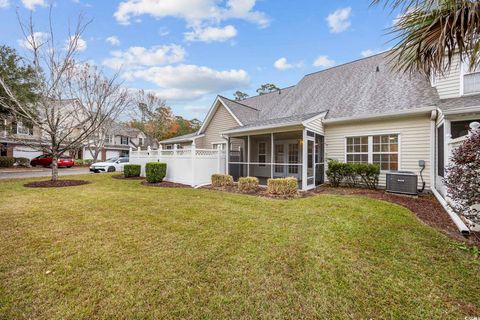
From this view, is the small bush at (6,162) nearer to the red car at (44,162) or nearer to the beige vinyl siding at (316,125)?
the red car at (44,162)

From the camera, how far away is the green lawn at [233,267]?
2281mm

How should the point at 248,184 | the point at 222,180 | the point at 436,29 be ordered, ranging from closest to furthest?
1. the point at 436,29
2. the point at 248,184
3. the point at 222,180

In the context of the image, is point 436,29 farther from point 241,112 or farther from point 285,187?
point 241,112

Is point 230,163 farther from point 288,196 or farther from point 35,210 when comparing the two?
point 35,210

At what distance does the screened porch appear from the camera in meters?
9.87

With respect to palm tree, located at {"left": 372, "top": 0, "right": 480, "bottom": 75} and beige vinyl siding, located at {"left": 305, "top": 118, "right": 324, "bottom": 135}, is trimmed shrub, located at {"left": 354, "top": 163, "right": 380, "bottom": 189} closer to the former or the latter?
beige vinyl siding, located at {"left": 305, "top": 118, "right": 324, "bottom": 135}

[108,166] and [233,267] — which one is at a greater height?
[108,166]

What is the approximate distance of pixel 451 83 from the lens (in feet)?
26.6

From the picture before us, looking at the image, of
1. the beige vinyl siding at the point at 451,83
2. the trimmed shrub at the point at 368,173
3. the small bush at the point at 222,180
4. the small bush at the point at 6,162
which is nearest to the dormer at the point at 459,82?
the beige vinyl siding at the point at 451,83

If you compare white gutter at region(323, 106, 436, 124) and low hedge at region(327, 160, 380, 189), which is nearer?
white gutter at region(323, 106, 436, 124)

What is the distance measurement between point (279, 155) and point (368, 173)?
5711 millimetres

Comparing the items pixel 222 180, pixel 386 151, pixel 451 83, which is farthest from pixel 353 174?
pixel 222 180

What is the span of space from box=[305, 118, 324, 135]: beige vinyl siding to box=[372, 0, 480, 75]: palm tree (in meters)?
5.34

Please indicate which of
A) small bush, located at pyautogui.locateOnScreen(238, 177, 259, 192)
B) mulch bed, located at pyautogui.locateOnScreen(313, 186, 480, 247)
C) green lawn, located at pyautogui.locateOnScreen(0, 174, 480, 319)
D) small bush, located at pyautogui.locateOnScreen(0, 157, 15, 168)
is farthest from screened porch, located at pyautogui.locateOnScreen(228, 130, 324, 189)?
small bush, located at pyautogui.locateOnScreen(0, 157, 15, 168)
